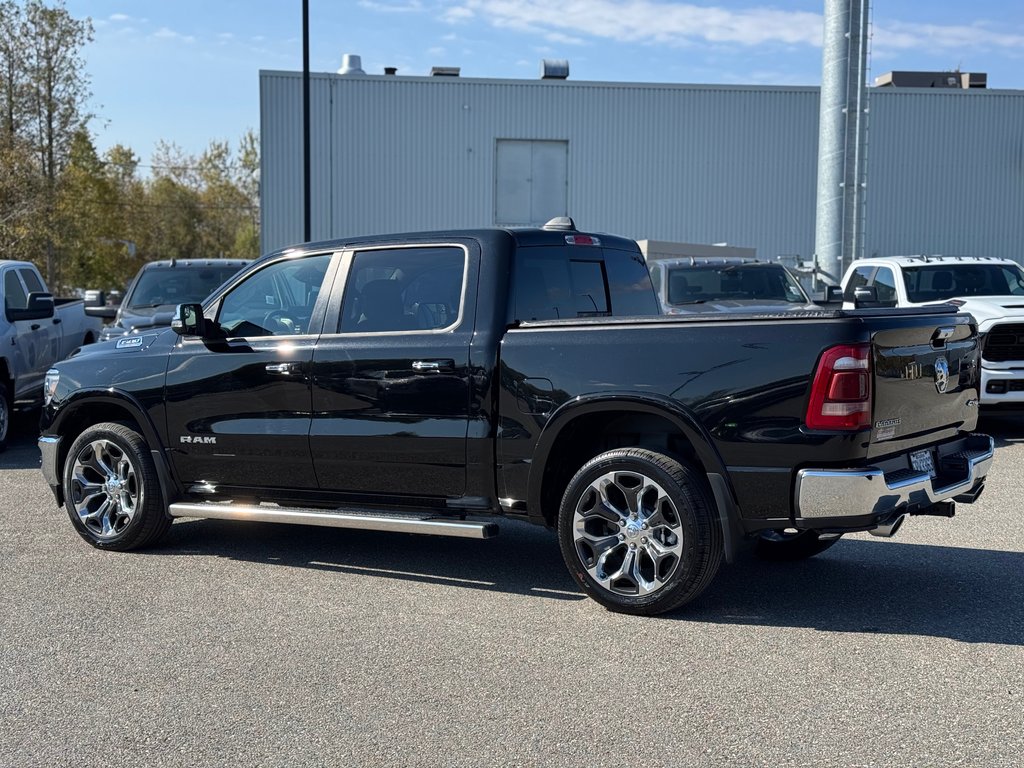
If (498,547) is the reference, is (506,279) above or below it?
above

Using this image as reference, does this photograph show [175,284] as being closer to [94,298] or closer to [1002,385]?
[94,298]

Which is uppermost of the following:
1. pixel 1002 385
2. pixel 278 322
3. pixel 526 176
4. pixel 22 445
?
pixel 526 176

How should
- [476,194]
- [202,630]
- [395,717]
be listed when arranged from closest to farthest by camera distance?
1. [395,717]
2. [202,630]
3. [476,194]

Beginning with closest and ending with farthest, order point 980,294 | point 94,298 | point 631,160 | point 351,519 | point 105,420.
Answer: point 351,519 → point 105,420 → point 980,294 → point 94,298 → point 631,160

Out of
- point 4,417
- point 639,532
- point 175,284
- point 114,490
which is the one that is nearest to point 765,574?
point 639,532

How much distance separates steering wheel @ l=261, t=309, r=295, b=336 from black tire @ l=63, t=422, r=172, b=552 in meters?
1.13

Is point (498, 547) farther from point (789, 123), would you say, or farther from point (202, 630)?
point (789, 123)

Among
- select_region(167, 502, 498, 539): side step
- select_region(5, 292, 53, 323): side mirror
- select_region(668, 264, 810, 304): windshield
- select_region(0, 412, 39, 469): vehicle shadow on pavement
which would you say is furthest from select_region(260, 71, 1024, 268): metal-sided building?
select_region(167, 502, 498, 539): side step

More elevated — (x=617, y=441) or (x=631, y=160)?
(x=631, y=160)

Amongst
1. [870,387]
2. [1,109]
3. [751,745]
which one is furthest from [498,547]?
[1,109]

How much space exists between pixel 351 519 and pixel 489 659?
155 cm

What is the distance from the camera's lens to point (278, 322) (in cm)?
675

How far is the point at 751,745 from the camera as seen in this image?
13.0ft

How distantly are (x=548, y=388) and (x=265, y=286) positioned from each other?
2.15 metres
